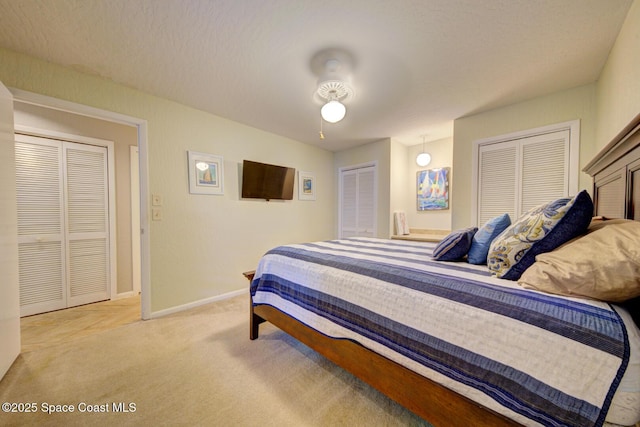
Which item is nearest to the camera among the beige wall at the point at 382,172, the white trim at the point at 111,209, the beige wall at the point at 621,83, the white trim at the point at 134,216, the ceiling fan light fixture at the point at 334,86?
the beige wall at the point at 621,83

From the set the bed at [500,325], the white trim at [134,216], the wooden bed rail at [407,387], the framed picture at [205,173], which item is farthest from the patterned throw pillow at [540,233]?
the white trim at [134,216]

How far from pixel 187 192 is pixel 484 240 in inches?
113

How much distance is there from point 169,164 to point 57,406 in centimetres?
204

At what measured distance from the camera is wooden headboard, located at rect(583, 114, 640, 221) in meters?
1.05

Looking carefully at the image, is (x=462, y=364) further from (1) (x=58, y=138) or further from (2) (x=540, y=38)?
(1) (x=58, y=138)

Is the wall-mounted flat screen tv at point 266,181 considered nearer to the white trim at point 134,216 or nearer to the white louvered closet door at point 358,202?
the white louvered closet door at point 358,202

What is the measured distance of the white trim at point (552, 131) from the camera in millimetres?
2195

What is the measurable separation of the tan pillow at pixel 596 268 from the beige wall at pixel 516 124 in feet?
6.77

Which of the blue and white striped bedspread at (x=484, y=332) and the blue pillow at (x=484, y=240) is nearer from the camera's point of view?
the blue and white striped bedspread at (x=484, y=332)

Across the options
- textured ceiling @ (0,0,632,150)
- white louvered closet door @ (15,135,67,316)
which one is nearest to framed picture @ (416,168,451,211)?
textured ceiling @ (0,0,632,150)

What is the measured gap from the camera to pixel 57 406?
126 cm

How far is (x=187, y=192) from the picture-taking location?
8.59 ft

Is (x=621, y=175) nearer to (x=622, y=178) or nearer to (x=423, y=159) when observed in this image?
(x=622, y=178)

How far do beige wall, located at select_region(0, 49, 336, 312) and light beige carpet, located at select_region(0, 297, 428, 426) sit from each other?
2.46ft
